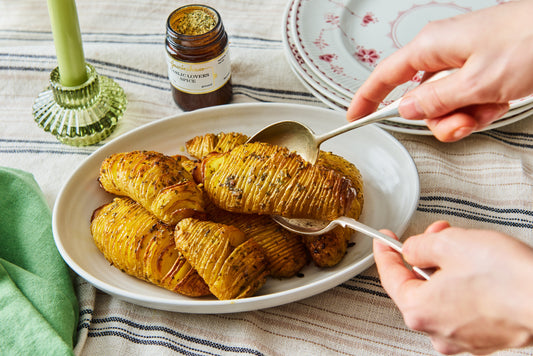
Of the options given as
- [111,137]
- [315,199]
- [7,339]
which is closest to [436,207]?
[315,199]

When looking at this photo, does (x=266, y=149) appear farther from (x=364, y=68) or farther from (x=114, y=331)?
(x=364, y=68)

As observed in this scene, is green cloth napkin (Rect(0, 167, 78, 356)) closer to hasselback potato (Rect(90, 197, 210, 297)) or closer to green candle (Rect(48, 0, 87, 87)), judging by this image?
hasselback potato (Rect(90, 197, 210, 297))

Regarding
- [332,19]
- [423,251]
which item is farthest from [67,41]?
[423,251]

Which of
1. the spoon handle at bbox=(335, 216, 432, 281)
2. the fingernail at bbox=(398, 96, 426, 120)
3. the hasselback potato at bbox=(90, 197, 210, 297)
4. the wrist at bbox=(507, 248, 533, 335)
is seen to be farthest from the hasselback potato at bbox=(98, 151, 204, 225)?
the wrist at bbox=(507, 248, 533, 335)

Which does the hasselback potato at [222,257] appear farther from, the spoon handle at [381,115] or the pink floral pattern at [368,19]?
the pink floral pattern at [368,19]

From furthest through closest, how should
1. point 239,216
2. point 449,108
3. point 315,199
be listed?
1. point 239,216
2. point 315,199
3. point 449,108

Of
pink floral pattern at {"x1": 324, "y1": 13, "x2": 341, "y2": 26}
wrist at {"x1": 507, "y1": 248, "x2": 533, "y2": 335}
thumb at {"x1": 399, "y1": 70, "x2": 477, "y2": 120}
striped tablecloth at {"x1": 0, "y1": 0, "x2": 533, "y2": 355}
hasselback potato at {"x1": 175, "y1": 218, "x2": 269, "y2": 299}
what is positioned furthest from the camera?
pink floral pattern at {"x1": 324, "y1": 13, "x2": 341, "y2": 26}
